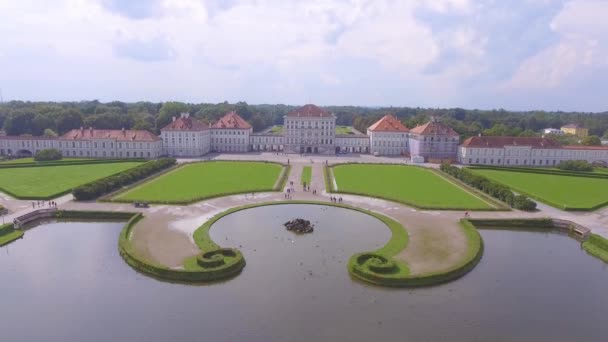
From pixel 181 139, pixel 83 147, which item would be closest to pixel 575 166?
pixel 181 139

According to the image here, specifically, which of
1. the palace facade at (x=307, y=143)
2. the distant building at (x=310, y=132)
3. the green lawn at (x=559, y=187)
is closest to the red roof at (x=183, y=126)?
the palace facade at (x=307, y=143)

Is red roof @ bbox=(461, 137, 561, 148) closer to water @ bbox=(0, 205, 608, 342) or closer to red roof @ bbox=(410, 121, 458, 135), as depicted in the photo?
red roof @ bbox=(410, 121, 458, 135)

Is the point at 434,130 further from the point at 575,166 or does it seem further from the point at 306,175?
the point at 306,175

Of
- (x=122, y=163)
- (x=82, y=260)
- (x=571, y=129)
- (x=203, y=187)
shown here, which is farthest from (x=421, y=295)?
(x=571, y=129)

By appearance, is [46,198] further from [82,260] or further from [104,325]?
[104,325]

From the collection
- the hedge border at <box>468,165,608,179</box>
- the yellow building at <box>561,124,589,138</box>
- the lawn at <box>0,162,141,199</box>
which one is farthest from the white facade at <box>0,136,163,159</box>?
the yellow building at <box>561,124,589,138</box>

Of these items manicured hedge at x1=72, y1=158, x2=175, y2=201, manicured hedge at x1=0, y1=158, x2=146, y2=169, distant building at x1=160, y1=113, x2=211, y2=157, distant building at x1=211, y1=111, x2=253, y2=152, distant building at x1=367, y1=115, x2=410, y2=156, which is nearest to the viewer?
manicured hedge at x1=72, y1=158, x2=175, y2=201

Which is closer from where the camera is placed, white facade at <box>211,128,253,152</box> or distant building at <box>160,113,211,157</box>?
distant building at <box>160,113,211,157</box>
